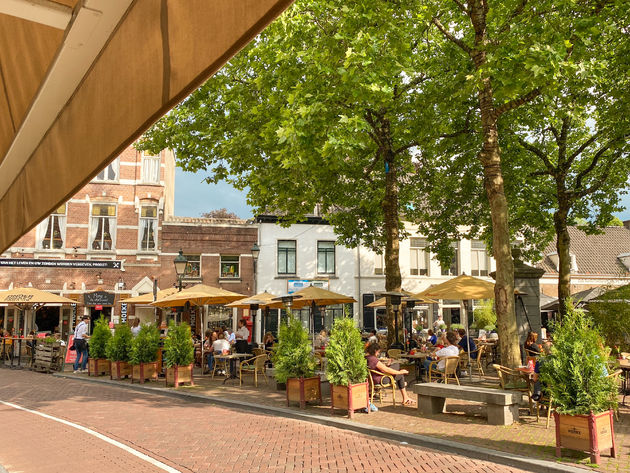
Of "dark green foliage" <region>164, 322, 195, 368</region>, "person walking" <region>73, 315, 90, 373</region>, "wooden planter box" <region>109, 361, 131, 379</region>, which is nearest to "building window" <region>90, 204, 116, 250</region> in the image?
"person walking" <region>73, 315, 90, 373</region>

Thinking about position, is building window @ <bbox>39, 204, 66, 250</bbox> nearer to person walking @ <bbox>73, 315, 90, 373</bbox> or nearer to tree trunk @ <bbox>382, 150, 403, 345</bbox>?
person walking @ <bbox>73, 315, 90, 373</bbox>

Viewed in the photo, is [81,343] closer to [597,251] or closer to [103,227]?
[103,227]

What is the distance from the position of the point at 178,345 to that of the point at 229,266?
14172mm

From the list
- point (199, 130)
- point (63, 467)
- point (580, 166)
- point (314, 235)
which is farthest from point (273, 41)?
point (314, 235)

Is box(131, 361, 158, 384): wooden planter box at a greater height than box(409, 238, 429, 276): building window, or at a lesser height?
lesser

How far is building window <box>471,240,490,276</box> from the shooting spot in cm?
3219

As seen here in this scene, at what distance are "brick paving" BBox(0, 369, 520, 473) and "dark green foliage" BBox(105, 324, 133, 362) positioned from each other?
3659 millimetres

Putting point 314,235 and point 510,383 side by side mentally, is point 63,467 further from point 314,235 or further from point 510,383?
point 314,235

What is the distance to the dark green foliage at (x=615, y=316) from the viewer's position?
642 inches

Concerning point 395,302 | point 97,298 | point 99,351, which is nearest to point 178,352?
point 99,351

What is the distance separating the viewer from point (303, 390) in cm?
1080

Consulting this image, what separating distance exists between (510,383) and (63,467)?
7.84 meters

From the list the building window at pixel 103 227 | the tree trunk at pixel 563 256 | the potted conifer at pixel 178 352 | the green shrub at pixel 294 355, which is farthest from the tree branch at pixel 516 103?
the building window at pixel 103 227

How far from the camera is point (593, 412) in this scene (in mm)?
6922
